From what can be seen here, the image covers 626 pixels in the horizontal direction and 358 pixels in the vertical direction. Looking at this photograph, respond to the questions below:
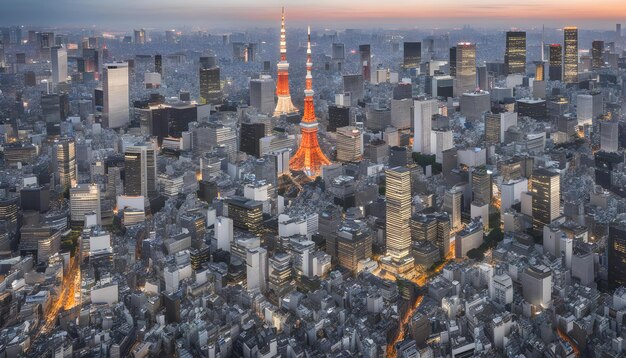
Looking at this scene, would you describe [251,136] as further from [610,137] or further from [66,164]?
[610,137]

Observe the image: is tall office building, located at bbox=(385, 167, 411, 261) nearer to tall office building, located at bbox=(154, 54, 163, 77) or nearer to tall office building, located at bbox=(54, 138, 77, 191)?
tall office building, located at bbox=(54, 138, 77, 191)

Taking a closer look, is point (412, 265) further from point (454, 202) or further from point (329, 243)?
point (454, 202)

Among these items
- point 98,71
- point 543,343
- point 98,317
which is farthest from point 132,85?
point 543,343

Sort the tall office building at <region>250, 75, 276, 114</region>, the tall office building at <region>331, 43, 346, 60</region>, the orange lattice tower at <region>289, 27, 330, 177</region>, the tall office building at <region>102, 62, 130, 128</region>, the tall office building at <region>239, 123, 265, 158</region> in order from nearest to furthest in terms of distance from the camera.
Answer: the orange lattice tower at <region>289, 27, 330, 177</region> → the tall office building at <region>239, 123, 265, 158</region> → the tall office building at <region>102, 62, 130, 128</region> → the tall office building at <region>250, 75, 276, 114</region> → the tall office building at <region>331, 43, 346, 60</region>

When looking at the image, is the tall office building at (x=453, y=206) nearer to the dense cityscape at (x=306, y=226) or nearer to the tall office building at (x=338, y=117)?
the dense cityscape at (x=306, y=226)

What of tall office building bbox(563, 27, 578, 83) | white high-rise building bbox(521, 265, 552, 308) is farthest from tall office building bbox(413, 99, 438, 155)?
tall office building bbox(563, 27, 578, 83)

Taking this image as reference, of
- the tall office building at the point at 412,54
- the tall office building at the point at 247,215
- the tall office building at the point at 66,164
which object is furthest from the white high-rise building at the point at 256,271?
the tall office building at the point at 412,54
